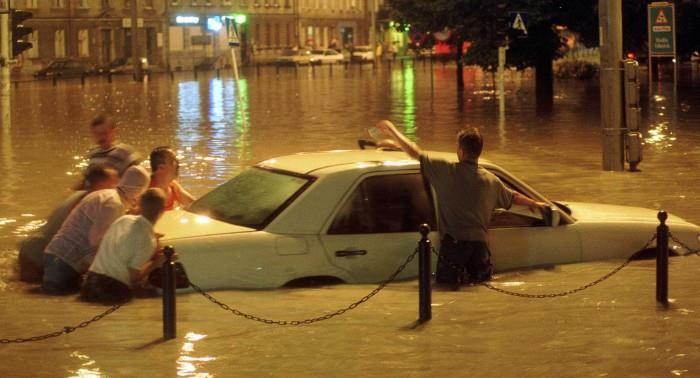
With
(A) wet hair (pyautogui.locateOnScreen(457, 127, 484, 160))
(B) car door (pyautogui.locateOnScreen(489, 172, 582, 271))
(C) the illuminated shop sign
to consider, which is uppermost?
(C) the illuminated shop sign

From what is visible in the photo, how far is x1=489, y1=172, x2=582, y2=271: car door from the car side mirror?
0.03 meters

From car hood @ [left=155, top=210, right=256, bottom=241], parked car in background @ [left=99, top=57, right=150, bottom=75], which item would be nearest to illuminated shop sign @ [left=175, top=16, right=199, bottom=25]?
parked car in background @ [left=99, top=57, right=150, bottom=75]

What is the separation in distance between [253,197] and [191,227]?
654 mm

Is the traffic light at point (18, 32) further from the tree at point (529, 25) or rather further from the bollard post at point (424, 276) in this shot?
the tree at point (529, 25)

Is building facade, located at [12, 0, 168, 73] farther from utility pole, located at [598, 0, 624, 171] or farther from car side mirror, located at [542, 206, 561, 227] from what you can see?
car side mirror, located at [542, 206, 561, 227]

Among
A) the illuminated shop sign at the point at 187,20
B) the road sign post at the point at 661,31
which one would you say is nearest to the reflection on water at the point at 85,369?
the road sign post at the point at 661,31

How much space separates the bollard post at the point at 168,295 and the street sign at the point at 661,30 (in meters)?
15.6

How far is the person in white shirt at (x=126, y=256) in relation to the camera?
30.0ft

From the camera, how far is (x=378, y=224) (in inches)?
378

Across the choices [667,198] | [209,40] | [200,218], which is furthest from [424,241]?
[209,40]

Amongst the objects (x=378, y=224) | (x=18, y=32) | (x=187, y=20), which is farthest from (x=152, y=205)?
(x=187, y=20)

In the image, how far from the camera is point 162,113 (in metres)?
38.4

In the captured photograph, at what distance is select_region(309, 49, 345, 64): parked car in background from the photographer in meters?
102

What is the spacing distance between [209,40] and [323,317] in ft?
301
